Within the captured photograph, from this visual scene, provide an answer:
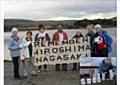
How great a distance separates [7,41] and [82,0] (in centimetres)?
113

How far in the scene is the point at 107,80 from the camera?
18.9 ft

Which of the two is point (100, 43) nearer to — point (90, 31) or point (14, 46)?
point (90, 31)

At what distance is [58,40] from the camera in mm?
5754

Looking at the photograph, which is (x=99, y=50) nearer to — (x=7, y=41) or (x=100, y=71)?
(x=100, y=71)

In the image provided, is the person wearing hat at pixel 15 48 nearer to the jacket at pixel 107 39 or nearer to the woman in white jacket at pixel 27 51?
the woman in white jacket at pixel 27 51

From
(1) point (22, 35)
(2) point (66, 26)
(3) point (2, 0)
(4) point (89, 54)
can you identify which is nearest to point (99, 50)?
(4) point (89, 54)

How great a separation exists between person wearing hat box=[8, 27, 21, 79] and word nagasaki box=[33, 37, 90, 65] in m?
0.23

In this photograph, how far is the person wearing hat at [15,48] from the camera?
5723 millimetres

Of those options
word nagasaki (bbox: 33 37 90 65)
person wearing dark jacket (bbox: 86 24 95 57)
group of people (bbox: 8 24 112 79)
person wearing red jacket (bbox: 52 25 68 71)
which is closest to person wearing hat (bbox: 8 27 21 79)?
group of people (bbox: 8 24 112 79)

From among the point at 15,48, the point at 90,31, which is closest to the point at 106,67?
the point at 90,31

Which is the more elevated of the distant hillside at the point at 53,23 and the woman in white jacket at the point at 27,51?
the distant hillside at the point at 53,23

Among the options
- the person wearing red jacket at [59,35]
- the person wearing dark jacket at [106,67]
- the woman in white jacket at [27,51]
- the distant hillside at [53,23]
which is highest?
the distant hillside at [53,23]

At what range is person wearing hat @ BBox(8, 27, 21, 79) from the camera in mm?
5723

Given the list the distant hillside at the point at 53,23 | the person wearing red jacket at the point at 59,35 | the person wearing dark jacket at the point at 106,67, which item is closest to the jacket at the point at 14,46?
the distant hillside at the point at 53,23
